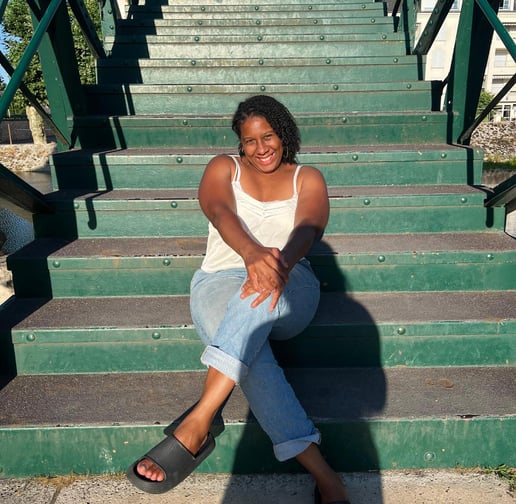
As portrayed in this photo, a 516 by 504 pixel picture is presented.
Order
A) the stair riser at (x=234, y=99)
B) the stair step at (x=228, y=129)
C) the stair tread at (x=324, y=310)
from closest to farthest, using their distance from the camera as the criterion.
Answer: the stair tread at (x=324, y=310)
the stair step at (x=228, y=129)
the stair riser at (x=234, y=99)

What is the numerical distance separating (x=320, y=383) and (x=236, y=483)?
509mm

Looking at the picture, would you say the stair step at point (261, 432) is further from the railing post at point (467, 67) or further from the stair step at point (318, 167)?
the railing post at point (467, 67)

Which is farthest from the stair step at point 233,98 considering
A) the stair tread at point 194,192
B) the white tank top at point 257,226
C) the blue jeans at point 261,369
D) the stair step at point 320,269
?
the blue jeans at point 261,369

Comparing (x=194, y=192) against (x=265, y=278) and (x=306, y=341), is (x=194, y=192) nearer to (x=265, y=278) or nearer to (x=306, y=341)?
(x=306, y=341)

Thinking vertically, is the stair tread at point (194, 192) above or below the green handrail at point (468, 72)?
below

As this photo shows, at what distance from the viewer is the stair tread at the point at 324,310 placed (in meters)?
2.25

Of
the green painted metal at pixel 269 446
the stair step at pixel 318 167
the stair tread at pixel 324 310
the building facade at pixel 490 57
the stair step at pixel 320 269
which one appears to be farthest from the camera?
the building facade at pixel 490 57

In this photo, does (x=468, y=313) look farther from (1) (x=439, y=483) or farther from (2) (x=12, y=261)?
(2) (x=12, y=261)

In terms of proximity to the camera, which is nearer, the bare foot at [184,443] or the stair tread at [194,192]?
the bare foot at [184,443]

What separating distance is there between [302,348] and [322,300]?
0.30 metres

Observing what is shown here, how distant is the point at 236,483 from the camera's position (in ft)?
6.23

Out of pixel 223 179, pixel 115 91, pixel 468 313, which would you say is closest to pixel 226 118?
pixel 115 91

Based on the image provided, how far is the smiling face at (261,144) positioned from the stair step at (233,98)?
1.73m

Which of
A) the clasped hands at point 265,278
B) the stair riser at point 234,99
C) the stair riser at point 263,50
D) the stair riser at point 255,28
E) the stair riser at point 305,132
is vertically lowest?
the clasped hands at point 265,278
